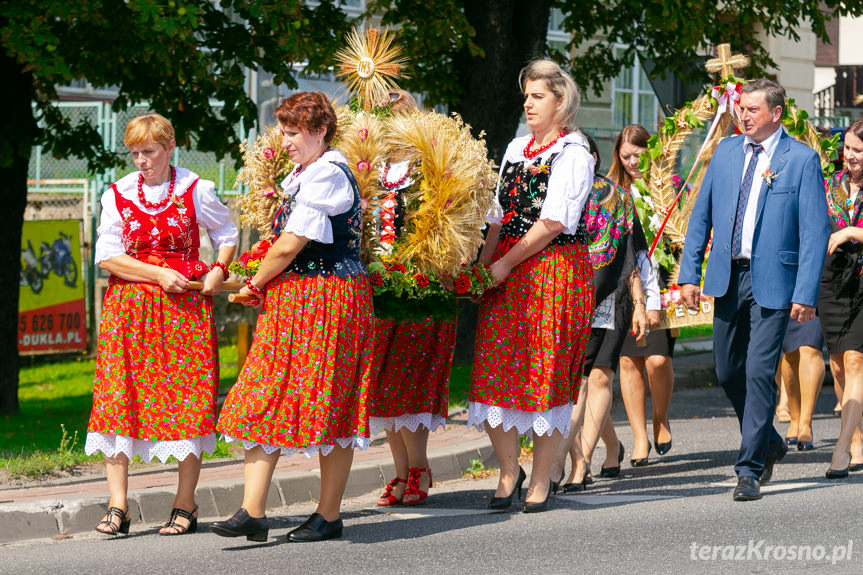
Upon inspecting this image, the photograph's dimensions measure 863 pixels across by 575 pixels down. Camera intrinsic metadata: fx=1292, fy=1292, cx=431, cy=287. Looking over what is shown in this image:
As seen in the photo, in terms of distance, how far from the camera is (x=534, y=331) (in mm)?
6297

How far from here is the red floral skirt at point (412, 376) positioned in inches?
256

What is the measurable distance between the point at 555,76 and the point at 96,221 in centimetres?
1085

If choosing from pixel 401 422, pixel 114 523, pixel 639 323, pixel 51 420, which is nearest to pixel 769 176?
pixel 639 323

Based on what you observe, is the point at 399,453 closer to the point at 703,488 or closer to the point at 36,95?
the point at 703,488

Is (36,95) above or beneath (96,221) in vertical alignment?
above

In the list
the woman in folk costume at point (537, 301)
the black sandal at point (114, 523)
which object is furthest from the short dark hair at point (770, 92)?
the black sandal at point (114, 523)

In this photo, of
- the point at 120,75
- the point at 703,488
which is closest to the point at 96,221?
the point at 120,75

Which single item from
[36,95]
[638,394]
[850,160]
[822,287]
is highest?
[36,95]

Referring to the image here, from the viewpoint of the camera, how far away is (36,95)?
11797mm

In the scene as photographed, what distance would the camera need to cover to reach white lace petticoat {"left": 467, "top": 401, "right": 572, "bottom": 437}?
6.31 m

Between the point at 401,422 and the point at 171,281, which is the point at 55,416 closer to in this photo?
the point at 401,422

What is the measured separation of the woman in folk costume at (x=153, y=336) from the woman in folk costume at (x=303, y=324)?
41 centimetres

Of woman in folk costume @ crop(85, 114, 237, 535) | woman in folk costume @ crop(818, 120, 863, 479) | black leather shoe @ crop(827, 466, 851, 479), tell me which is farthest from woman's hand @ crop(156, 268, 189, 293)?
woman in folk costume @ crop(818, 120, 863, 479)

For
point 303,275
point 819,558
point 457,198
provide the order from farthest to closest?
point 457,198, point 303,275, point 819,558
